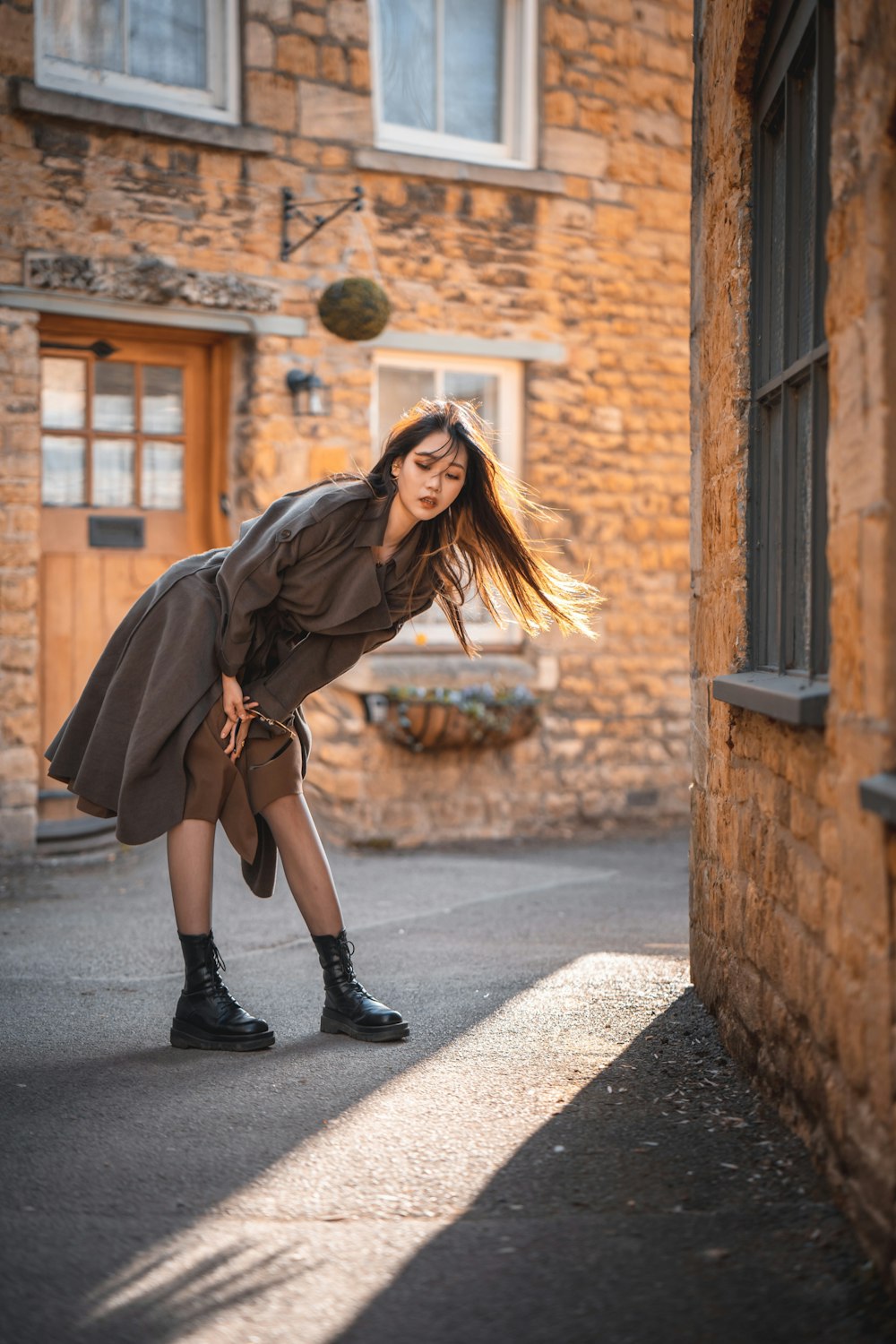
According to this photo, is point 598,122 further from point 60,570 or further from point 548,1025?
point 548,1025

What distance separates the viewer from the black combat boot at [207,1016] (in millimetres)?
3541

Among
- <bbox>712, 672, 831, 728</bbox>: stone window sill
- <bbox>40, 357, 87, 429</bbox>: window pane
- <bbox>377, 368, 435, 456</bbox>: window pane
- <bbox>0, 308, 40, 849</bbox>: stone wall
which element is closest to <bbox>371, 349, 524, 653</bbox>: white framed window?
<bbox>377, 368, 435, 456</bbox>: window pane

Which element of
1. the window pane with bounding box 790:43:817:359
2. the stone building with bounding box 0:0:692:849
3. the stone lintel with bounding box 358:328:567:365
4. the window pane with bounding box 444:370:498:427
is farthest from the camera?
the window pane with bounding box 444:370:498:427

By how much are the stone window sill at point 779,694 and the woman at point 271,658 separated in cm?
61

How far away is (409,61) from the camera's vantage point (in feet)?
26.9

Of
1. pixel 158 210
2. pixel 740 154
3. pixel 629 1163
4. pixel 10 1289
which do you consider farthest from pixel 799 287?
pixel 158 210

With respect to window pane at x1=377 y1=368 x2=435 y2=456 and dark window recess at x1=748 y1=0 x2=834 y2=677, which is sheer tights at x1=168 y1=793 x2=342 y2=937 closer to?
dark window recess at x1=748 y1=0 x2=834 y2=677

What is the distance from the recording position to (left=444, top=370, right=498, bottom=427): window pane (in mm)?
8383

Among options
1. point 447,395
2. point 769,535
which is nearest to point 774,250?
point 769,535

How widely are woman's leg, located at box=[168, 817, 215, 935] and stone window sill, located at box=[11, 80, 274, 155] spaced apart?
4769 millimetres

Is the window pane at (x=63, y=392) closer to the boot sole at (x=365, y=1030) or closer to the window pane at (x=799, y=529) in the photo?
the boot sole at (x=365, y=1030)

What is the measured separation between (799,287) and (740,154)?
0.69 m

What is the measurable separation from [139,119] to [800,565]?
544 cm

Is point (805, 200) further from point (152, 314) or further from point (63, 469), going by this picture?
point (63, 469)
